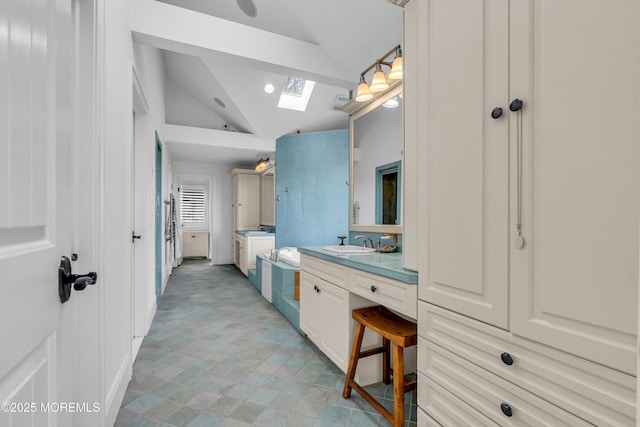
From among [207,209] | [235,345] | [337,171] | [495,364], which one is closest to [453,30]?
[495,364]

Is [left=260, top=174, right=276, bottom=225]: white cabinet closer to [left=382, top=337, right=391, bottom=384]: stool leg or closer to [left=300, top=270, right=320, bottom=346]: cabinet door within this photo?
[left=300, top=270, right=320, bottom=346]: cabinet door

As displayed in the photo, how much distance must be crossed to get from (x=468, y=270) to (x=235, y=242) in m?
5.73

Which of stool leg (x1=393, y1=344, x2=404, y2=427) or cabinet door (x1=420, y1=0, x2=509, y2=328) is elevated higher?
cabinet door (x1=420, y1=0, x2=509, y2=328)

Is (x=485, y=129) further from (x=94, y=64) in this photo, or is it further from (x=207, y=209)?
(x=207, y=209)

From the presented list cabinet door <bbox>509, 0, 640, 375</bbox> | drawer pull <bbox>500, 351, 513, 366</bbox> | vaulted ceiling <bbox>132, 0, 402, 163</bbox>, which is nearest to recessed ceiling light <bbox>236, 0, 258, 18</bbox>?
vaulted ceiling <bbox>132, 0, 402, 163</bbox>

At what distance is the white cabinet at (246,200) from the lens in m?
6.01

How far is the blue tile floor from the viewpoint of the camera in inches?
61.0

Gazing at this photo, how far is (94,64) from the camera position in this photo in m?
1.21

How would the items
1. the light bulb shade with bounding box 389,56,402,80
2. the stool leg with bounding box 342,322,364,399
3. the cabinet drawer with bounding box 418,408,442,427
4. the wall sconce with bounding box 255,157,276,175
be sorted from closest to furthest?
the cabinet drawer with bounding box 418,408,442,427 → the stool leg with bounding box 342,322,364,399 → the light bulb shade with bounding box 389,56,402,80 → the wall sconce with bounding box 255,157,276,175

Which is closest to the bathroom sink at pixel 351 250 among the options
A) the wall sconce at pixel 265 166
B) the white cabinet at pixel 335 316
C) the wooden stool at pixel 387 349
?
the white cabinet at pixel 335 316

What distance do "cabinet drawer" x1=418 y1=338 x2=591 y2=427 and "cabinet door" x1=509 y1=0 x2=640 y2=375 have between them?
0.63ft

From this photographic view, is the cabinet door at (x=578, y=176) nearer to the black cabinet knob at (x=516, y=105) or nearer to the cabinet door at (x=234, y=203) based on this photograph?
the black cabinet knob at (x=516, y=105)

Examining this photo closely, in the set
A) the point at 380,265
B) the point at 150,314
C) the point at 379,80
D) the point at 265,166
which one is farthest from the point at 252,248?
the point at 380,265

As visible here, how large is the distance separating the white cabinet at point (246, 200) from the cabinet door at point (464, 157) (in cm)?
520
